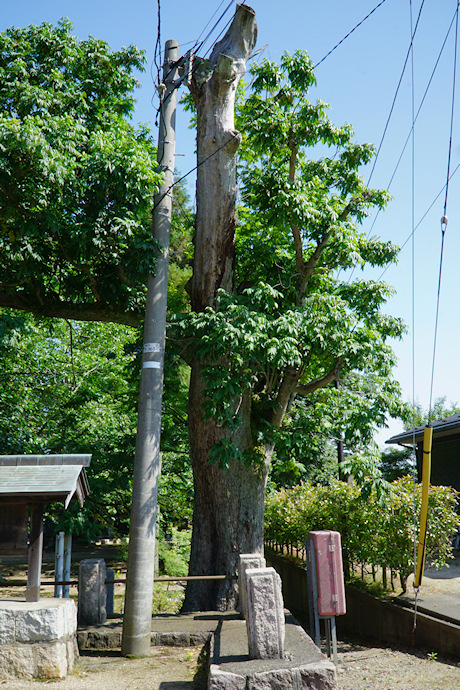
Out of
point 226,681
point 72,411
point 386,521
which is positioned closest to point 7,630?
point 226,681

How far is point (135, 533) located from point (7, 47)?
9.70 m

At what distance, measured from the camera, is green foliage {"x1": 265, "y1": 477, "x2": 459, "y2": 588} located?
10.2m

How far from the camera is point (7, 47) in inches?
436

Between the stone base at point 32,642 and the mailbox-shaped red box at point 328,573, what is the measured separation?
3243mm

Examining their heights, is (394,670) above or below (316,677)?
below

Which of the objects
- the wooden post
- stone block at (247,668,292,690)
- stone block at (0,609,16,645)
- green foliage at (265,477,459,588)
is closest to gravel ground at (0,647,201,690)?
stone block at (0,609,16,645)

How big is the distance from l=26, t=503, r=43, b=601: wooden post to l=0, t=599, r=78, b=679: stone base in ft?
0.81

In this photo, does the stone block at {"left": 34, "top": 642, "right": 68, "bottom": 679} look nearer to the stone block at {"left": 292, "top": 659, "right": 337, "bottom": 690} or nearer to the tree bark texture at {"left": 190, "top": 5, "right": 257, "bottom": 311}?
the stone block at {"left": 292, "top": 659, "right": 337, "bottom": 690}

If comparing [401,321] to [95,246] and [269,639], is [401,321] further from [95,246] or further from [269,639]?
[269,639]

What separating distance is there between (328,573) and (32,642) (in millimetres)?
3711

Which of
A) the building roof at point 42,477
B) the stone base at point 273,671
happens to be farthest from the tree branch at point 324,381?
the stone base at point 273,671

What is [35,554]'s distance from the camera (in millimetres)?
6898

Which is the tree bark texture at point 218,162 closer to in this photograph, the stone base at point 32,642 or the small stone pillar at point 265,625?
the stone base at point 32,642

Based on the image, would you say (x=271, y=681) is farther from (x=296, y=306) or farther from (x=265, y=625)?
(x=296, y=306)
